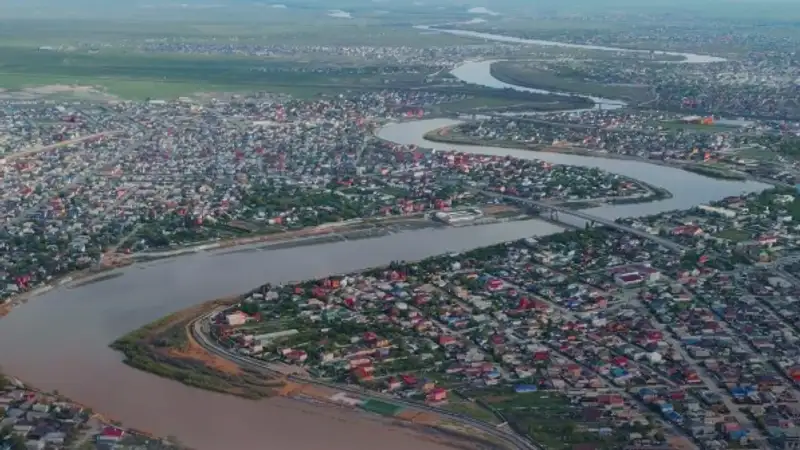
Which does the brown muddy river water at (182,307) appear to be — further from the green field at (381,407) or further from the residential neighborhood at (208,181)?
the residential neighborhood at (208,181)

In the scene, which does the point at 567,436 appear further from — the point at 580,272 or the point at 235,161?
the point at 235,161

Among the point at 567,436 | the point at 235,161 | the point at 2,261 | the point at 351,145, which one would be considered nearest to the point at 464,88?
the point at 351,145

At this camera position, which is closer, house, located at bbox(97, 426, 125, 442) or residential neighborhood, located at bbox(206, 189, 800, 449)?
house, located at bbox(97, 426, 125, 442)

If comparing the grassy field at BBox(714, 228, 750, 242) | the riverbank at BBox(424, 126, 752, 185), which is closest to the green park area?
the grassy field at BBox(714, 228, 750, 242)

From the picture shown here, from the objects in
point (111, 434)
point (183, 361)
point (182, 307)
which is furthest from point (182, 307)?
point (111, 434)

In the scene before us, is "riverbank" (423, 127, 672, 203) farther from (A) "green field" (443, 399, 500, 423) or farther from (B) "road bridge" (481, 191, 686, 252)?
(A) "green field" (443, 399, 500, 423)

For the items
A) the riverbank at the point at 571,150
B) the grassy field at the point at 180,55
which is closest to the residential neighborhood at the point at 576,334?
the riverbank at the point at 571,150
